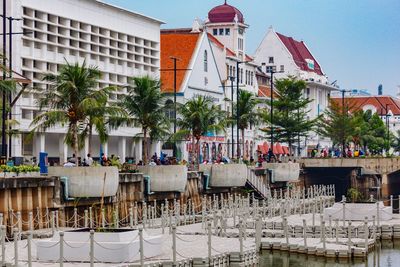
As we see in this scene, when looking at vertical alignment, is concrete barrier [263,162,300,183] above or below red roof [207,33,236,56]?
below

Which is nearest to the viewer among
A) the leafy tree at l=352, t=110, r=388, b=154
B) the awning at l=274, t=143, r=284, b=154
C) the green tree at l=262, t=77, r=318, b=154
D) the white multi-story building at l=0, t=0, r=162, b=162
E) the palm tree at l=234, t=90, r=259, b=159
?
the white multi-story building at l=0, t=0, r=162, b=162

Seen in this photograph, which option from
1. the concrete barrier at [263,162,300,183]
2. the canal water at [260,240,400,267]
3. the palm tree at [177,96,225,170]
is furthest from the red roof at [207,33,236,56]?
the canal water at [260,240,400,267]

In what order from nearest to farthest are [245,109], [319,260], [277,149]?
[319,260], [245,109], [277,149]

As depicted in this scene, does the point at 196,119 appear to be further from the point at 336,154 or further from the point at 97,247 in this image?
the point at 336,154

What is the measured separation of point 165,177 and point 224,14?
81.5 m

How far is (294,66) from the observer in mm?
181000

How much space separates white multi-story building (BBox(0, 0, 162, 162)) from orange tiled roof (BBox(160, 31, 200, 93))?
4.35 meters

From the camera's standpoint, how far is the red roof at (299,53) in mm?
184875

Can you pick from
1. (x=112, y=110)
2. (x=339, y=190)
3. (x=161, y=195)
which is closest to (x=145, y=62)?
(x=339, y=190)

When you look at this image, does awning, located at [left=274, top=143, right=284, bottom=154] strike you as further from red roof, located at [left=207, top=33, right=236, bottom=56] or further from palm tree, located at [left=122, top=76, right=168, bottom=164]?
palm tree, located at [left=122, top=76, right=168, bottom=164]

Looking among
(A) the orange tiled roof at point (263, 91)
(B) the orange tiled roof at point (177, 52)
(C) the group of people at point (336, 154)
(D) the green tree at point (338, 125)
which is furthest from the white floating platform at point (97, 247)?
(A) the orange tiled roof at point (263, 91)

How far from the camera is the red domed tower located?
150 meters

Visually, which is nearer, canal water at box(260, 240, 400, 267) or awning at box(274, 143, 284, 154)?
canal water at box(260, 240, 400, 267)

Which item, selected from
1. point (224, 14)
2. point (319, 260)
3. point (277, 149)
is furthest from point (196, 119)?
point (224, 14)
